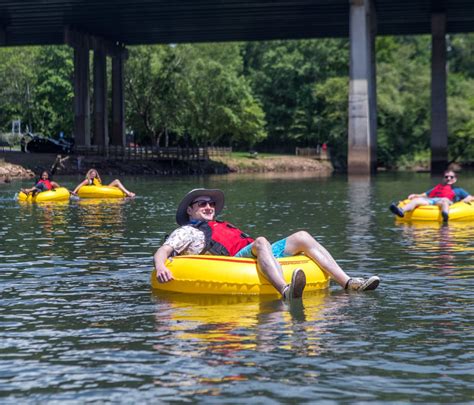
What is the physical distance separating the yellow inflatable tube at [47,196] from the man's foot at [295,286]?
21.7 meters

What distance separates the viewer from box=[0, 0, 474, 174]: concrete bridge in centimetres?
5672

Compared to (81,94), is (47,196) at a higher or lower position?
lower

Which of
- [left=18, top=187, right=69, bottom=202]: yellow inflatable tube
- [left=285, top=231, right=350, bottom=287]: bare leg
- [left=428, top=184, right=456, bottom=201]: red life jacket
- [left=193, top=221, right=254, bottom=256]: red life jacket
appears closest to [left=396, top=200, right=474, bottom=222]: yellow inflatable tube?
[left=428, top=184, right=456, bottom=201]: red life jacket

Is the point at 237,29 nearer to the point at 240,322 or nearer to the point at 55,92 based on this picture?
the point at 55,92

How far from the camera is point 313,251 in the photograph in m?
12.0

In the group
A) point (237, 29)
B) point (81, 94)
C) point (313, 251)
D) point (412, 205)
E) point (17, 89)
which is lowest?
point (412, 205)

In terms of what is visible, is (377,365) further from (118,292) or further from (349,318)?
(118,292)

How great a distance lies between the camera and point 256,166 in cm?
7906

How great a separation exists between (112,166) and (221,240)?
2077 inches

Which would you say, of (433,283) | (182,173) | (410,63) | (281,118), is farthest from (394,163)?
(433,283)

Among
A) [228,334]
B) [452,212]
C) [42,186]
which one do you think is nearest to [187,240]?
[228,334]

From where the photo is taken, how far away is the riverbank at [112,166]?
59250 millimetres

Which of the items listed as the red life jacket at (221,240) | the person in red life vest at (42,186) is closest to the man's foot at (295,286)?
the red life jacket at (221,240)

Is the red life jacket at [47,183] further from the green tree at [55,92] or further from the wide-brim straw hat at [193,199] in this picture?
the green tree at [55,92]
